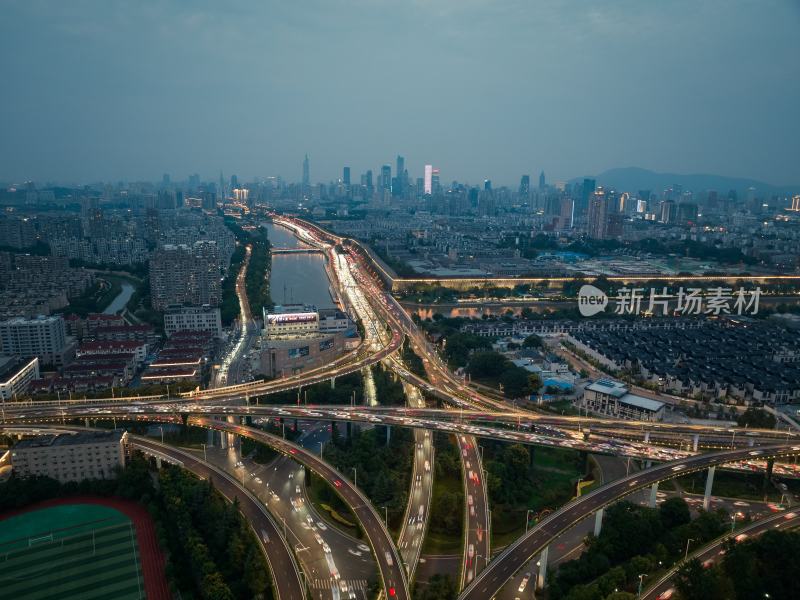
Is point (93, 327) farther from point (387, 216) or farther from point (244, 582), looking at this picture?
point (387, 216)

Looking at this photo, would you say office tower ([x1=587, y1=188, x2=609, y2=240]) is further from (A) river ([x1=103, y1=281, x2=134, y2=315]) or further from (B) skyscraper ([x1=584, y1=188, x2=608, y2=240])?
(A) river ([x1=103, y1=281, x2=134, y2=315])

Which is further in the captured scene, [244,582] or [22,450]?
[22,450]

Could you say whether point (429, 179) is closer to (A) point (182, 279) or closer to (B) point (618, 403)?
(A) point (182, 279)

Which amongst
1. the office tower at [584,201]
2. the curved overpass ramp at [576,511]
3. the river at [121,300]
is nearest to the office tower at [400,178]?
the office tower at [584,201]

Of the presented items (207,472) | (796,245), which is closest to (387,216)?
(796,245)

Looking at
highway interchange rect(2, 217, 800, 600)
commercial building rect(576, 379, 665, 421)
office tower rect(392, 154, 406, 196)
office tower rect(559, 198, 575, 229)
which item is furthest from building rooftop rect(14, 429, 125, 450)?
office tower rect(392, 154, 406, 196)

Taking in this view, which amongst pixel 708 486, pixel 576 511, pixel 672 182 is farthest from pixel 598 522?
pixel 672 182
